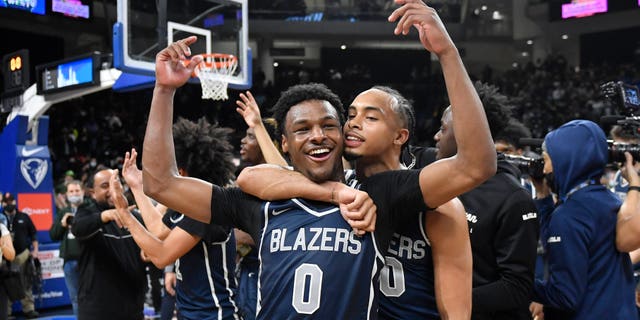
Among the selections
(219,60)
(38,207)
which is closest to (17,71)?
(38,207)

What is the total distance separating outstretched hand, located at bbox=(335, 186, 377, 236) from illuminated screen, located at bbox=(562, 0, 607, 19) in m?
21.5

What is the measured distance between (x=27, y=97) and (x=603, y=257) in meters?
9.45

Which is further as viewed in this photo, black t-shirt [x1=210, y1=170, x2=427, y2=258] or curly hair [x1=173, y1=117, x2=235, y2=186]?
curly hair [x1=173, y1=117, x2=235, y2=186]

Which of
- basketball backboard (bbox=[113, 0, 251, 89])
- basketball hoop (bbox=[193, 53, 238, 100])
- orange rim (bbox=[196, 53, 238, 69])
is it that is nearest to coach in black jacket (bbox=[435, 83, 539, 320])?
basketball hoop (bbox=[193, 53, 238, 100])

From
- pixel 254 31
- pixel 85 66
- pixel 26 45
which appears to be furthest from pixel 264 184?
pixel 254 31

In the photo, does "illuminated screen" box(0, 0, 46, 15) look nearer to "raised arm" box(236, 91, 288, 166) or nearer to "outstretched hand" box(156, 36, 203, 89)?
"raised arm" box(236, 91, 288, 166)

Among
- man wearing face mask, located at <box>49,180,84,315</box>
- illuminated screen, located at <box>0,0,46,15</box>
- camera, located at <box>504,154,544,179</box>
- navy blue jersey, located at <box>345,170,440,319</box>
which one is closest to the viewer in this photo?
navy blue jersey, located at <box>345,170,440,319</box>

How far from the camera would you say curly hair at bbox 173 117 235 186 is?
4.17 m

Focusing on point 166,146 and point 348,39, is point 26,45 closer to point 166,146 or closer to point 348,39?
point 348,39

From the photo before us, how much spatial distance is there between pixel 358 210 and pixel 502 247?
3.60ft

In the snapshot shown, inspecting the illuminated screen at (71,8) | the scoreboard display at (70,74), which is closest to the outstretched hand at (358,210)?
the scoreboard display at (70,74)

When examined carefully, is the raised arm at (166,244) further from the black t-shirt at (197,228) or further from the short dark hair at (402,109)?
the short dark hair at (402,109)

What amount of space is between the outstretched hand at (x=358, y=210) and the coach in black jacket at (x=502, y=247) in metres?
0.95

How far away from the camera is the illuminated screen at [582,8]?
2130cm
